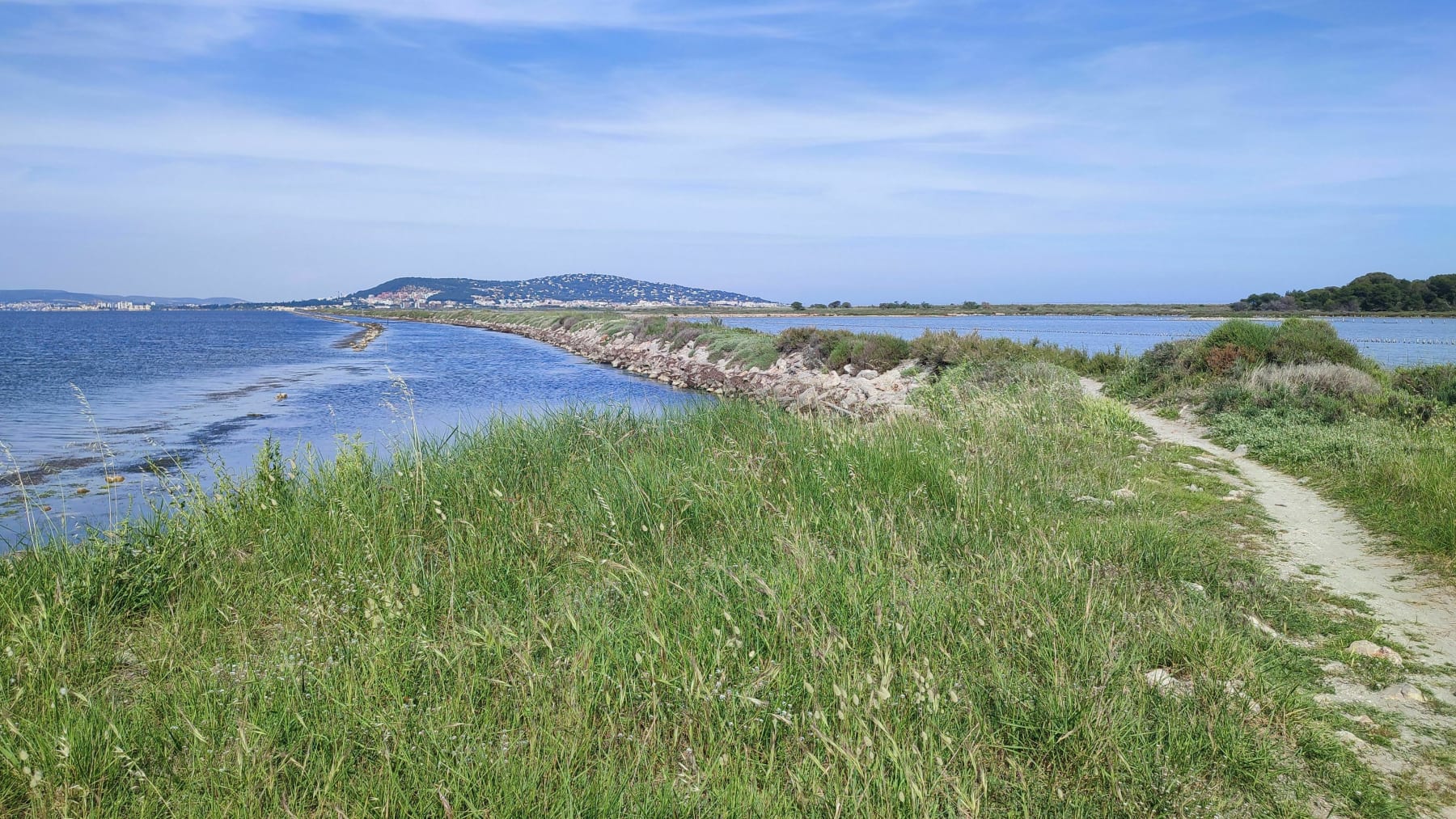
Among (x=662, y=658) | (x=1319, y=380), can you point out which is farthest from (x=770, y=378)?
(x=662, y=658)

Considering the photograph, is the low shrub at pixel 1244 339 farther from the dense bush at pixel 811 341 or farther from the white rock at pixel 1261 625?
the white rock at pixel 1261 625

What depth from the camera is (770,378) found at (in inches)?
1102

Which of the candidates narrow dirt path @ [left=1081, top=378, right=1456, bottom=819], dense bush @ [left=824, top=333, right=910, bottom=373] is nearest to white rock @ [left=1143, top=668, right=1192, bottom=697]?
narrow dirt path @ [left=1081, top=378, right=1456, bottom=819]

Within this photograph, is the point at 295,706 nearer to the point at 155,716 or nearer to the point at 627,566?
the point at 155,716

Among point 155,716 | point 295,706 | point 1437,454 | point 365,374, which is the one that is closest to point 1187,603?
point 295,706

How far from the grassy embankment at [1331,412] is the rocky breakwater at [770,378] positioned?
5150 millimetres

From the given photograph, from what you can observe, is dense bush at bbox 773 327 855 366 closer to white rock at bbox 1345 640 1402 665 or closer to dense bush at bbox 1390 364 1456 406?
dense bush at bbox 1390 364 1456 406

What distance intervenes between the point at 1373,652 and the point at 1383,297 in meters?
→ 59.9

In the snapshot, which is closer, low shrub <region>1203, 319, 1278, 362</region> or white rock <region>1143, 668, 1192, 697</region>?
white rock <region>1143, 668, 1192, 697</region>

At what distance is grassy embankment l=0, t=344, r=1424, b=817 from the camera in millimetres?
2822

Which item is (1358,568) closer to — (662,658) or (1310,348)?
(662,658)

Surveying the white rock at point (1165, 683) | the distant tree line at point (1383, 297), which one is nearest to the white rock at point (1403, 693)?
the white rock at point (1165, 683)

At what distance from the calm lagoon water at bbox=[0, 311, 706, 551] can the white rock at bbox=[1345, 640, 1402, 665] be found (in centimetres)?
715

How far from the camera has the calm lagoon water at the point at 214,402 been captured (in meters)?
10.9
